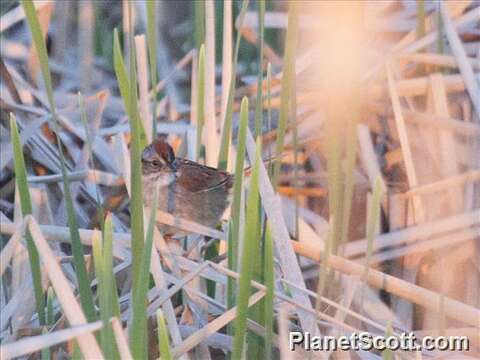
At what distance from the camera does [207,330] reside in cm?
211

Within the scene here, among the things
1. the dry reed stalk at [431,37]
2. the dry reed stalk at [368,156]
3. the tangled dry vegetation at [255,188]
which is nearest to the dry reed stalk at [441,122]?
the tangled dry vegetation at [255,188]

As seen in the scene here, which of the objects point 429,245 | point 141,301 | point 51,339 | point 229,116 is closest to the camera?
point 51,339

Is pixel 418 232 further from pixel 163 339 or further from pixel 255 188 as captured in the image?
pixel 163 339

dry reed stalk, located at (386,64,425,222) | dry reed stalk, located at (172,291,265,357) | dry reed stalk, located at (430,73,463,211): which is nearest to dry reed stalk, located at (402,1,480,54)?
dry reed stalk, located at (430,73,463,211)

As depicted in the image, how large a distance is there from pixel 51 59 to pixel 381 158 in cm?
164

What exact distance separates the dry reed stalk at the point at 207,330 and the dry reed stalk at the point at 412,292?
239 mm

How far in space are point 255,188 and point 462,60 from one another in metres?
Result: 1.52

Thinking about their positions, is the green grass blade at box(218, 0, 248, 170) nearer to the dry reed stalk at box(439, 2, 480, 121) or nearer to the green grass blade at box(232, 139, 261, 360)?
the green grass blade at box(232, 139, 261, 360)

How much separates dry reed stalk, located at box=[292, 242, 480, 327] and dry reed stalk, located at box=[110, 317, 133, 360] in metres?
0.63

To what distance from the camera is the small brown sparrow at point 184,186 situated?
3.19 meters

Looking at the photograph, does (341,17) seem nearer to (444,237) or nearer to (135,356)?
(444,237)

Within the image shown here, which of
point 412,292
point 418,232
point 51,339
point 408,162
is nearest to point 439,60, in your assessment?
point 408,162

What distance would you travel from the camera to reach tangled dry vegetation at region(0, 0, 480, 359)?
2.08 m

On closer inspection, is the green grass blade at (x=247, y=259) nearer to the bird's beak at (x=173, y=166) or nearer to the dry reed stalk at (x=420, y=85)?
the bird's beak at (x=173, y=166)
